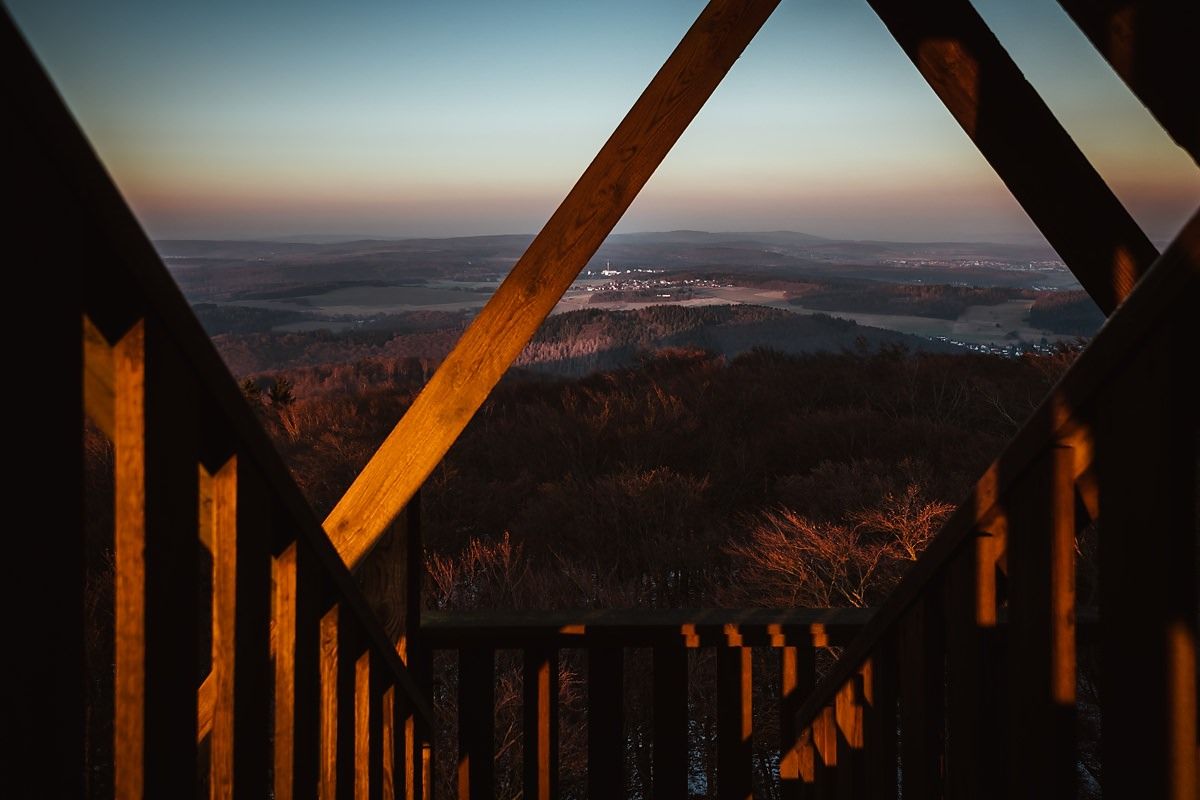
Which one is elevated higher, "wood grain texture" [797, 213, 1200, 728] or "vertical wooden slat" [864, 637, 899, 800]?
"wood grain texture" [797, 213, 1200, 728]

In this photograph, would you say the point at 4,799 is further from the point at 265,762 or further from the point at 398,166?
the point at 398,166

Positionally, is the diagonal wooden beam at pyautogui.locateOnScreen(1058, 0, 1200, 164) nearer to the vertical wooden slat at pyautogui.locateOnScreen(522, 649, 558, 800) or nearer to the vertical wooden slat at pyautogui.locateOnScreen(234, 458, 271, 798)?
the vertical wooden slat at pyautogui.locateOnScreen(234, 458, 271, 798)

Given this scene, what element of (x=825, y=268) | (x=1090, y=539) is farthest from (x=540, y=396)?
(x=825, y=268)

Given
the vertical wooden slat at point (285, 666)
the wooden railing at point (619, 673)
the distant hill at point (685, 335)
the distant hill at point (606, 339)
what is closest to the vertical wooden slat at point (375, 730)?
the vertical wooden slat at point (285, 666)

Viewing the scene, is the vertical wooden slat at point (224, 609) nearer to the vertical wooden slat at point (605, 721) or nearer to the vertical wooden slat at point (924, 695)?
the vertical wooden slat at point (924, 695)

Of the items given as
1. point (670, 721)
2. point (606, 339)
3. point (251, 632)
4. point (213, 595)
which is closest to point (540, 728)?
point (670, 721)

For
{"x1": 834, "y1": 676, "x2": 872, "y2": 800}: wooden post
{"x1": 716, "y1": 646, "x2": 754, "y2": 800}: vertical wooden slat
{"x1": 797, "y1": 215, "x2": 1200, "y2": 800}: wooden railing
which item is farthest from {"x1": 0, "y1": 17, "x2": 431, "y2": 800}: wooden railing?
{"x1": 716, "y1": 646, "x2": 754, "y2": 800}: vertical wooden slat

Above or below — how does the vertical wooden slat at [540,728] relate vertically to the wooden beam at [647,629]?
below
